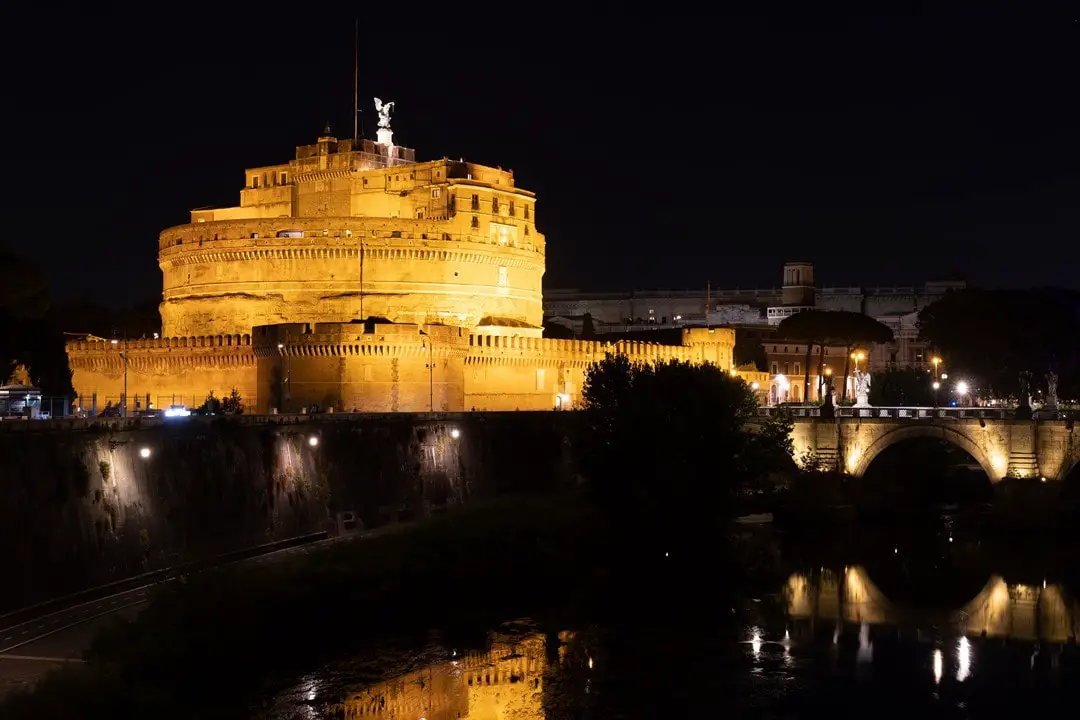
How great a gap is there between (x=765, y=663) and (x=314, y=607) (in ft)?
27.2

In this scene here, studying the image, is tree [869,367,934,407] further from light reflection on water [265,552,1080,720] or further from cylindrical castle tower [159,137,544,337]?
light reflection on water [265,552,1080,720]

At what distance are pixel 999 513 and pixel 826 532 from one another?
17.0 feet

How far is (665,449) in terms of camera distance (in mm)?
36438

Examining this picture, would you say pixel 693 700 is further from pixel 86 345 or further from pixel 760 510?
pixel 86 345

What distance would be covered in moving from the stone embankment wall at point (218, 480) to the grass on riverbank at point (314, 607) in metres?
2.32

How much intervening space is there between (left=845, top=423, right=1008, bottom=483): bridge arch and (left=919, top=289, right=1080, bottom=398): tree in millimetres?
8367

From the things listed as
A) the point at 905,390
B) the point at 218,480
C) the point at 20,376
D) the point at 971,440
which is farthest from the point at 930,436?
the point at 20,376

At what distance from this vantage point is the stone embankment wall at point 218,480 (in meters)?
25.0

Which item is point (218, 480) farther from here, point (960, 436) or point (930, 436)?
point (930, 436)

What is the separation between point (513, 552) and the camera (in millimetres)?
33219

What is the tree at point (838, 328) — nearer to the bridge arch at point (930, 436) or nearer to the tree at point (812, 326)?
the tree at point (812, 326)

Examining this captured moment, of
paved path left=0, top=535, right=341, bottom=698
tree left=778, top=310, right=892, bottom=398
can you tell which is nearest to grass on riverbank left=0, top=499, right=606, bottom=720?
paved path left=0, top=535, right=341, bottom=698

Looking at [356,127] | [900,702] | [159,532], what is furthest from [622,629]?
[356,127]

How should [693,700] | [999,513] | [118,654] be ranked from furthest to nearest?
[999,513] → [693,700] → [118,654]
